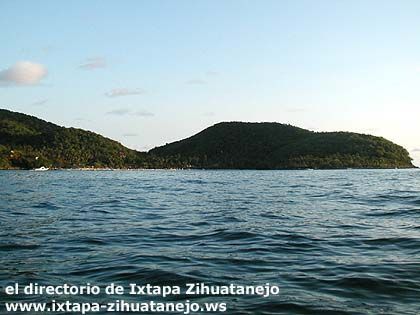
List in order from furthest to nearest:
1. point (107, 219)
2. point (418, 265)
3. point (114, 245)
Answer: point (107, 219) → point (114, 245) → point (418, 265)

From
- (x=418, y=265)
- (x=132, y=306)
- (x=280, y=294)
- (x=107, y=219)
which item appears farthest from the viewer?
(x=107, y=219)

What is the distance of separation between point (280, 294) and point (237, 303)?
1247 mm

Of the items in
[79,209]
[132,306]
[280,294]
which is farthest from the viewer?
[79,209]

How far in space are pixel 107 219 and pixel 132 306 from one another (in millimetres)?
16053

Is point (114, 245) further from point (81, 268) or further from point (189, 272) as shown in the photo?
point (189, 272)

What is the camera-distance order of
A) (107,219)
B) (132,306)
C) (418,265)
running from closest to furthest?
1. (132,306)
2. (418,265)
3. (107,219)

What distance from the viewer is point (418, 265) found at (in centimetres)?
1413

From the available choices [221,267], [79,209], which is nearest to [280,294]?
[221,267]

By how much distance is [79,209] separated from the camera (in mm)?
31719

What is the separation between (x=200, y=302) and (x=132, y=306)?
1.52 meters

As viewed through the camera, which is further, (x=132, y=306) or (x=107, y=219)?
(x=107, y=219)

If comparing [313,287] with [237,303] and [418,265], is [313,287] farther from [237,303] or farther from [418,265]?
[418,265]

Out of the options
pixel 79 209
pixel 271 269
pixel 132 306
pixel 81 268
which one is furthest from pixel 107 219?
pixel 132 306

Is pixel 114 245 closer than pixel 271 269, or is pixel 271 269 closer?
pixel 271 269
